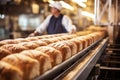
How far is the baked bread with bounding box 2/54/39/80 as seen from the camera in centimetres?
121

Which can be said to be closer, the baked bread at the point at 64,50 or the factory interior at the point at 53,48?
the factory interior at the point at 53,48

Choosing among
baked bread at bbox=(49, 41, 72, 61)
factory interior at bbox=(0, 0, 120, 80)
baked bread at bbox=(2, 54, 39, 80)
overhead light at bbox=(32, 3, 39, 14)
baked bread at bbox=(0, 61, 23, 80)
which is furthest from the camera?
overhead light at bbox=(32, 3, 39, 14)

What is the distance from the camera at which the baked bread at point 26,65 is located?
1211 mm

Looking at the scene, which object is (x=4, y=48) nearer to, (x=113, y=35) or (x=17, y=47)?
(x=17, y=47)

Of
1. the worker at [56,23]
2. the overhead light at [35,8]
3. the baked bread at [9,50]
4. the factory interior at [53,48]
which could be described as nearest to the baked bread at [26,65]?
the factory interior at [53,48]

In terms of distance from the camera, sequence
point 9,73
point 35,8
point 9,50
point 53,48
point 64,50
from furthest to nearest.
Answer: point 35,8 → point 64,50 → point 53,48 → point 9,50 → point 9,73

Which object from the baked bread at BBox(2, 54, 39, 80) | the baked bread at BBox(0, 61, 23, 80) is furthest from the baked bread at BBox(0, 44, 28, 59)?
the baked bread at BBox(0, 61, 23, 80)

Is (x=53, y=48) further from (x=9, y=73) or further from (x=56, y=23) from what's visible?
(x=56, y=23)

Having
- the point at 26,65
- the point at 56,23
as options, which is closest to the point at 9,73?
the point at 26,65

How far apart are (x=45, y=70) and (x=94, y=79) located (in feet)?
5.70

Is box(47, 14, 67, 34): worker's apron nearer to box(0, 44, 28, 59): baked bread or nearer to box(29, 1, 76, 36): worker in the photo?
box(29, 1, 76, 36): worker

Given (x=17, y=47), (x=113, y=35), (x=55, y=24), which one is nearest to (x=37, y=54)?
Answer: (x=17, y=47)

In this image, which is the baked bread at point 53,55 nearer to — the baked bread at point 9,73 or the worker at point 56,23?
the baked bread at point 9,73

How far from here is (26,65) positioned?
1.26 meters
